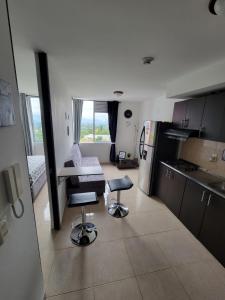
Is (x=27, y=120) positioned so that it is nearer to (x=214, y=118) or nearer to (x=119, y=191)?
(x=119, y=191)

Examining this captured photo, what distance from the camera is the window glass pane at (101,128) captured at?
17.6 ft

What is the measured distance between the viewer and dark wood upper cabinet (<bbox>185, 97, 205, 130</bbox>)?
7.38 ft

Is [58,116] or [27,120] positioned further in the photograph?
[27,120]

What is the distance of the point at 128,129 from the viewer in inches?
218

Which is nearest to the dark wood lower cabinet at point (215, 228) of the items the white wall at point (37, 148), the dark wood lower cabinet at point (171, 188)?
the dark wood lower cabinet at point (171, 188)

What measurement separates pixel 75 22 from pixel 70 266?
2.47m

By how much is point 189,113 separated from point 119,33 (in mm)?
1862

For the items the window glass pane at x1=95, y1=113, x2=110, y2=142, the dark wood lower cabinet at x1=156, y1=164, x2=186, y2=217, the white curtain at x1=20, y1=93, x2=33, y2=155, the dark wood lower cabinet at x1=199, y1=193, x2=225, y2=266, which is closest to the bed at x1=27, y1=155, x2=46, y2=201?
the white curtain at x1=20, y1=93, x2=33, y2=155

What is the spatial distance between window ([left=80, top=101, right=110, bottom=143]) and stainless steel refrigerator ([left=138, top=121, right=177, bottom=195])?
2.41 m

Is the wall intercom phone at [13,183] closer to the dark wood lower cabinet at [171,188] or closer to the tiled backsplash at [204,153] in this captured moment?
the dark wood lower cabinet at [171,188]

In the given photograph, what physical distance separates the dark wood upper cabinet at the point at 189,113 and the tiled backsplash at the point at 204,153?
1.42 ft

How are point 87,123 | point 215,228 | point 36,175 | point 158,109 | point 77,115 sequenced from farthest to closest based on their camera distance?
point 87,123, point 77,115, point 158,109, point 36,175, point 215,228

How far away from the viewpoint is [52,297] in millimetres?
1370

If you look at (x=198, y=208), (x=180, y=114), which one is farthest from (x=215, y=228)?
(x=180, y=114)
